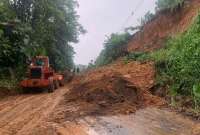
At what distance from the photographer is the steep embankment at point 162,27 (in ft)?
98.3

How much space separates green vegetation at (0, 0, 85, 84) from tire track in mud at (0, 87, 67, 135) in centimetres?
835

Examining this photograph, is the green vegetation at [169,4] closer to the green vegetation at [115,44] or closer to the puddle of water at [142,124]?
the green vegetation at [115,44]

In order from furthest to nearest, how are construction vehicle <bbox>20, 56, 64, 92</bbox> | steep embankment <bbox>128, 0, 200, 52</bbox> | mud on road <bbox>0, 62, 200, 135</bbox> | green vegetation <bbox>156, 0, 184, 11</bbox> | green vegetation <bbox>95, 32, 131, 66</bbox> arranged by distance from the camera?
green vegetation <bbox>95, 32, 131, 66</bbox> → green vegetation <bbox>156, 0, 184, 11</bbox> → steep embankment <bbox>128, 0, 200, 52</bbox> → construction vehicle <bbox>20, 56, 64, 92</bbox> → mud on road <bbox>0, 62, 200, 135</bbox>

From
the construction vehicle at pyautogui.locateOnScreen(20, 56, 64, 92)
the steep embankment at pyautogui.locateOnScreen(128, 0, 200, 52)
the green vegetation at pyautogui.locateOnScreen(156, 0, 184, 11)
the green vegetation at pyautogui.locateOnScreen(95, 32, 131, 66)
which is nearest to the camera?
the construction vehicle at pyautogui.locateOnScreen(20, 56, 64, 92)

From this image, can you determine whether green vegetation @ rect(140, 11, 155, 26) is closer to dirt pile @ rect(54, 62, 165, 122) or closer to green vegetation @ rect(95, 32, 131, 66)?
green vegetation @ rect(95, 32, 131, 66)

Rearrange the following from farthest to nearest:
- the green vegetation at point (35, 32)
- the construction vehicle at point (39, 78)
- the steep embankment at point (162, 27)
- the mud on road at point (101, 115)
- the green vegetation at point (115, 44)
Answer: the green vegetation at point (115, 44) → the steep embankment at point (162, 27) → the green vegetation at point (35, 32) → the construction vehicle at point (39, 78) → the mud on road at point (101, 115)

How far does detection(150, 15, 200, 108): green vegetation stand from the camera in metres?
16.8

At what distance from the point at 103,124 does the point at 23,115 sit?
Result: 11.3ft

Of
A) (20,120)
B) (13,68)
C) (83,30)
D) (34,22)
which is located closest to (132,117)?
(20,120)

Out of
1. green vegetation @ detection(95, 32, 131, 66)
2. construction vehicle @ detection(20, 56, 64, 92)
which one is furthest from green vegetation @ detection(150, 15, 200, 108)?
green vegetation @ detection(95, 32, 131, 66)

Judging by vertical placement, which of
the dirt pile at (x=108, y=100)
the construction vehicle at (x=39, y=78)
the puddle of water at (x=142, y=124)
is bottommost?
the puddle of water at (x=142, y=124)

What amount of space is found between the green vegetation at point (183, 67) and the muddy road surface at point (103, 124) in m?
1.81

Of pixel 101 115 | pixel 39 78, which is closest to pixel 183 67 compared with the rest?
pixel 101 115

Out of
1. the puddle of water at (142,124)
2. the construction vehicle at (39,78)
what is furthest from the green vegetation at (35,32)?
the puddle of water at (142,124)
